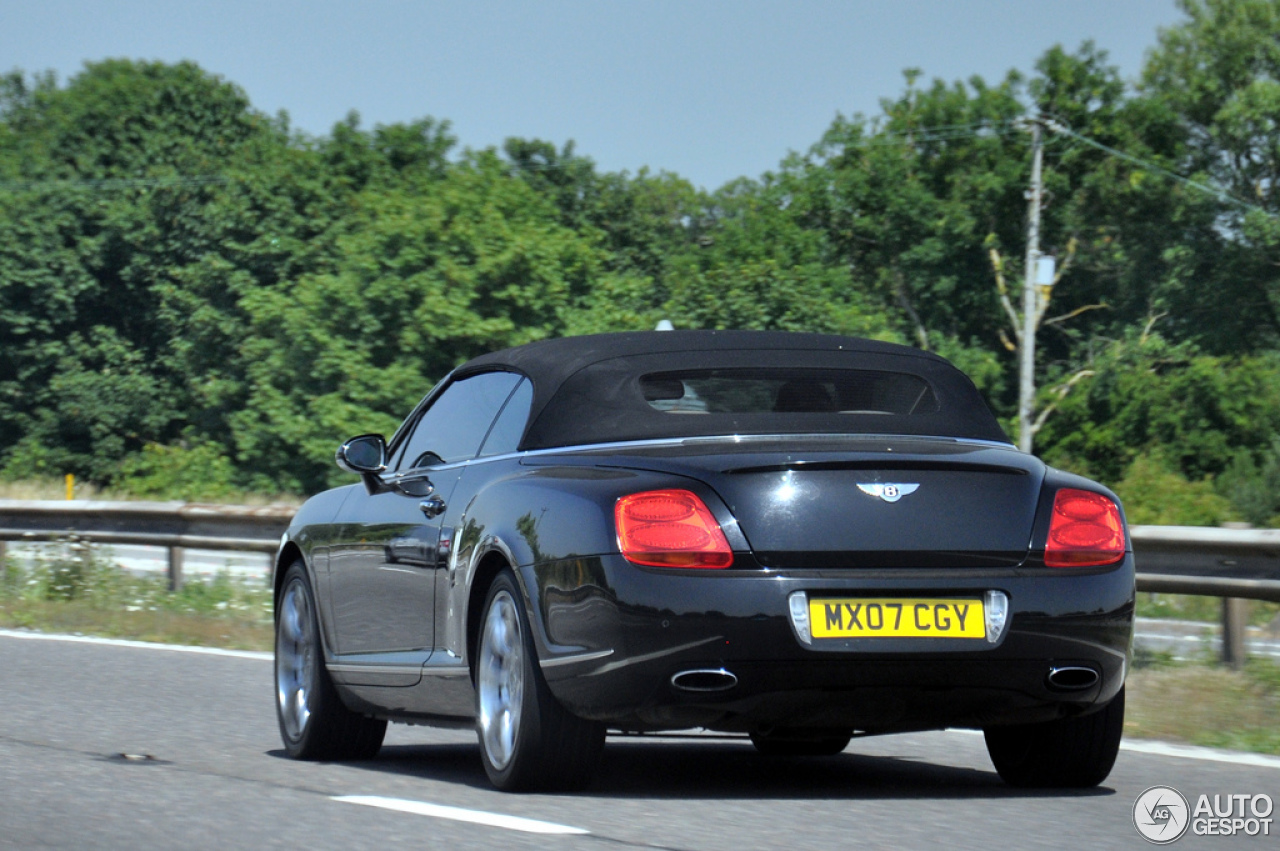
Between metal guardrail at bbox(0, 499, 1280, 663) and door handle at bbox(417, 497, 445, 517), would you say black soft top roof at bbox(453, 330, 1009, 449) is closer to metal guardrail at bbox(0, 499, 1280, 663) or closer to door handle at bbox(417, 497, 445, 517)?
door handle at bbox(417, 497, 445, 517)

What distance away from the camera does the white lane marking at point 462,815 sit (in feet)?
16.4

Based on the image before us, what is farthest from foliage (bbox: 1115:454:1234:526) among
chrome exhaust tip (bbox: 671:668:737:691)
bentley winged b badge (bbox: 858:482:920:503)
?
chrome exhaust tip (bbox: 671:668:737:691)

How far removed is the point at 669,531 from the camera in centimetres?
531

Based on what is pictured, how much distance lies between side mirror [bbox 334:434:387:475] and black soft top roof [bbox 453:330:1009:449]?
0.59m

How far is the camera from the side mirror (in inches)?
286

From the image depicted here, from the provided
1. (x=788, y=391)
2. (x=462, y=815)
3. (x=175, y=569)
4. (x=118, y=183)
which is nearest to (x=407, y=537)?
(x=788, y=391)

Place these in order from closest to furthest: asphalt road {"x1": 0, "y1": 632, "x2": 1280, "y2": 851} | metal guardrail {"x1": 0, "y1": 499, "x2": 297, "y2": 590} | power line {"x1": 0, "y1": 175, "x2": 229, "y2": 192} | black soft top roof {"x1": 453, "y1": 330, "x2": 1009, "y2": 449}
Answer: asphalt road {"x1": 0, "y1": 632, "x2": 1280, "y2": 851}
black soft top roof {"x1": 453, "y1": 330, "x2": 1009, "y2": 449}
metal guardrail {"x1": 0, "y1": 499, "x2": 297, "y2": 590}
power line {"x1": 0, "y1": 175, "x2": 229, "y2": 192}

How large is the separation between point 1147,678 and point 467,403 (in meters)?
4.05

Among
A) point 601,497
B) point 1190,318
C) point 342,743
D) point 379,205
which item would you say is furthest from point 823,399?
point 1190,318

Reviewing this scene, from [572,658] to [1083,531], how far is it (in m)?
1.43

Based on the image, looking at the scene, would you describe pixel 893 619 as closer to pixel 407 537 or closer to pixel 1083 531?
pixel 1083 531

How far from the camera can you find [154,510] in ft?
53.7

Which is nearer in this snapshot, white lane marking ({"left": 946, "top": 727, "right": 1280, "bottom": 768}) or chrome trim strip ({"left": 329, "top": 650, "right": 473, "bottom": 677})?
chrome trim strip ({"left": 329, "top": 650, "right": 473, "bottom": 677})

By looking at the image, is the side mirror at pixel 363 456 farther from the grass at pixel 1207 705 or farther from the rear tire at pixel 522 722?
the grass at pixel 1207 705
